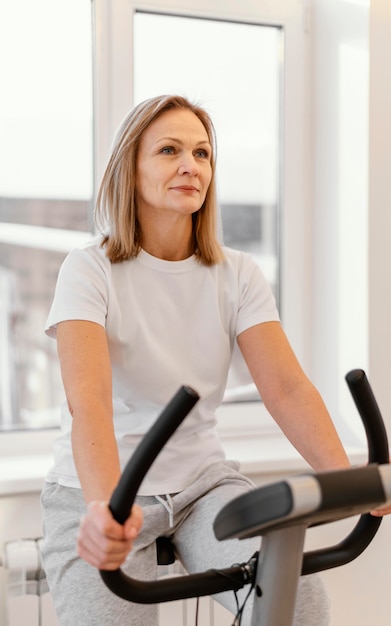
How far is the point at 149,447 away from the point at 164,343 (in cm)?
79

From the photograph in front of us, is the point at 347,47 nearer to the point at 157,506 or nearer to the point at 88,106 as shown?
the point at 88,106

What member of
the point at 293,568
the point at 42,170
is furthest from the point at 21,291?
the point at 293,568

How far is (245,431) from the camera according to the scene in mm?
2676

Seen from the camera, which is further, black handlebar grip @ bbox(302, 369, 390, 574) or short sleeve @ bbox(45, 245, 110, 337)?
short sleeve @ bbox(45, 245, 110, 337)

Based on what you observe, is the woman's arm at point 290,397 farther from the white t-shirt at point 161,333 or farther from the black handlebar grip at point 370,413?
the black handlebar grip at point 370,413

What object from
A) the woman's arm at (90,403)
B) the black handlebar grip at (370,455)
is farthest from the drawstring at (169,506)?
the black handlebar grip at (370,455)

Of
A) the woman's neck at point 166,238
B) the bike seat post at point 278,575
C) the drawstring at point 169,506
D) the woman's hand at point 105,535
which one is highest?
the woman's neck at point 166,238

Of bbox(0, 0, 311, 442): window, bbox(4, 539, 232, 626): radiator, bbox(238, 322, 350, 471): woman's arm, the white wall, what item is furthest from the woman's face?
bbox(4, 539, 232, 626): radiator

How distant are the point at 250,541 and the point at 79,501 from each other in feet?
1.25

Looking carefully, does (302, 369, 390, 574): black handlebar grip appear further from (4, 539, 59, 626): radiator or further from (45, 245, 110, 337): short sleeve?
(4, 539, 59, 626): radiator

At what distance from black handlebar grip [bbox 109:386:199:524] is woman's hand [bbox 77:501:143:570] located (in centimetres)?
1

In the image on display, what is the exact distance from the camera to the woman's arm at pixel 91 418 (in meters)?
1.07

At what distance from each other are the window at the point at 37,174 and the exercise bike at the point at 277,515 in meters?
1.40

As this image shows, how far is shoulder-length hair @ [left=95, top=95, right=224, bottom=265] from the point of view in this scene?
1.78 meters
